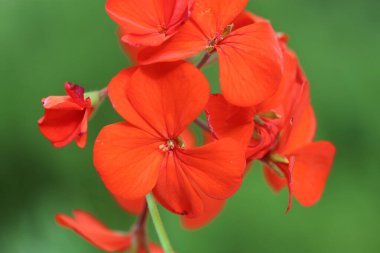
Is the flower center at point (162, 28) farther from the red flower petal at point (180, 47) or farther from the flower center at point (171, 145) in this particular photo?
the flower center at point (171, 145)

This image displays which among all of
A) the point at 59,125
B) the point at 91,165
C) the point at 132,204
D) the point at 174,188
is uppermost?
the point at 59,125

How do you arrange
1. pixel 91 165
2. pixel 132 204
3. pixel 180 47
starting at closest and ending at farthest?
pixel 180 47 < pixel 132 204 < pixel 91 165

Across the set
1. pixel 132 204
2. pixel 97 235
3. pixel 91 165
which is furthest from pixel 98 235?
pixel 91 165

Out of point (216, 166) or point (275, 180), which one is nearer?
point (216, 166)

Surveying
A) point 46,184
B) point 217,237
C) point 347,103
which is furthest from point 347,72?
point 46,184

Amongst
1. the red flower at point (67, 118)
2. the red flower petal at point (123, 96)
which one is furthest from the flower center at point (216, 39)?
the red flower at point (67, 118)

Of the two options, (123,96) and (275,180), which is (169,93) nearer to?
(123,96)

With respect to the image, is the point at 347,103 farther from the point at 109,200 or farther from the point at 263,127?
the point at 263,127
